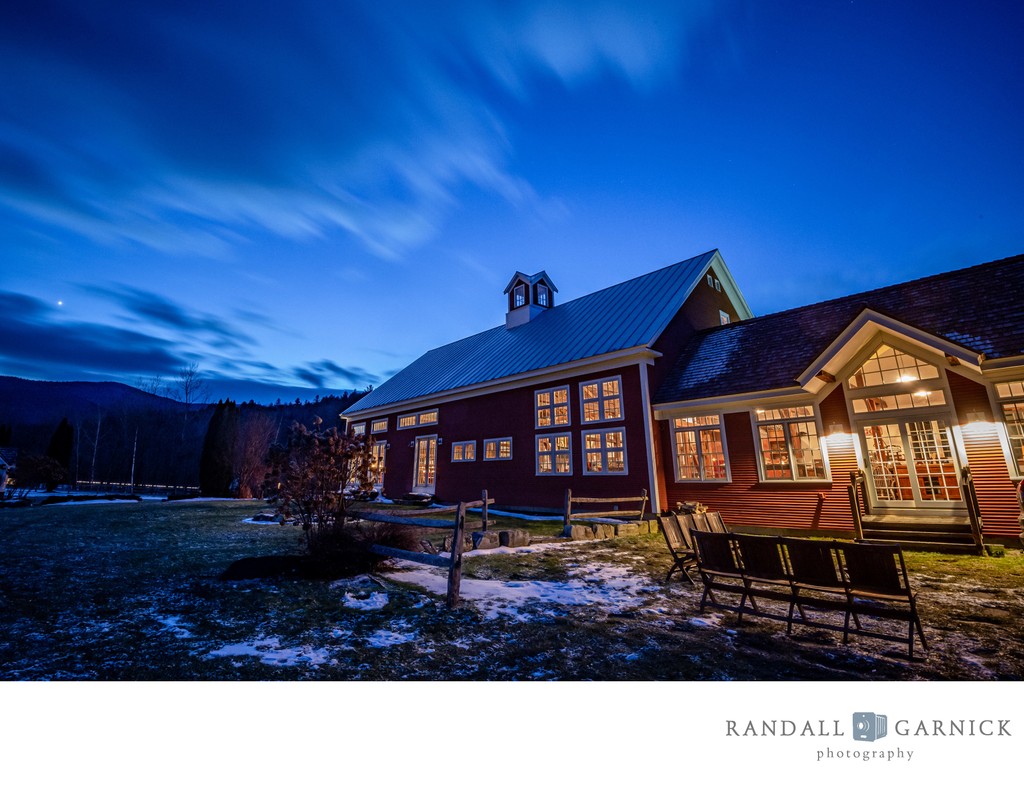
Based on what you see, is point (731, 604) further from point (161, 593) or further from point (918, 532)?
point (161, 593)

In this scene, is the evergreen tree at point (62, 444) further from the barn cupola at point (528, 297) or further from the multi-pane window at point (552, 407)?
the multi-pane window at point (552, 407)

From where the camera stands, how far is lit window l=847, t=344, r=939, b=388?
385 inches

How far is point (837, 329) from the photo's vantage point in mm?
11688

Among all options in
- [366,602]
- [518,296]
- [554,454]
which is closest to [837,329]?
[554,454]

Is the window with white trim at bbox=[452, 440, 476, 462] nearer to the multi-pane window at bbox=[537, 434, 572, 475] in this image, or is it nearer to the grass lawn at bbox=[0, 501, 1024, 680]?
the multi-pane window at bbox=[537, 434, 572, 475]

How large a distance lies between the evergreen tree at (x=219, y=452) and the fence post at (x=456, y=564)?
82.4ft

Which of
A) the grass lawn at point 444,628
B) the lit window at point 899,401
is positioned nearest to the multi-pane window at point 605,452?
the lit window at point 899,401

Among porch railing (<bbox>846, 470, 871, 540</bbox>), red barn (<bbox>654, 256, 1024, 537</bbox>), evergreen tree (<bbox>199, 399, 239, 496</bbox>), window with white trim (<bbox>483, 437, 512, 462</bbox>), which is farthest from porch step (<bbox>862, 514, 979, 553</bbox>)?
evergreen tree (<bbox>199, 399, 239, 496</bbox>)

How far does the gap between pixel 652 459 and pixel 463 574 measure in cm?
805

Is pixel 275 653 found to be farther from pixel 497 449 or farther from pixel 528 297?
pixel 528 297

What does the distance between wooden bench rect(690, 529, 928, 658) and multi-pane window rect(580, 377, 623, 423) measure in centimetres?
910

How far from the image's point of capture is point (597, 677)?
3.44 meters
